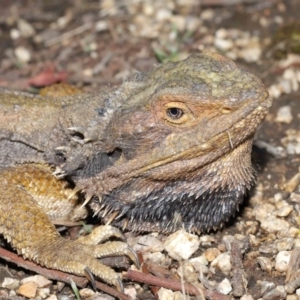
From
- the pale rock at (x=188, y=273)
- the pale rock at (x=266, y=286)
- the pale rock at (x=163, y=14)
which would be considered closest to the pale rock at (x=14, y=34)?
the pale rock at (x=163, y=14)

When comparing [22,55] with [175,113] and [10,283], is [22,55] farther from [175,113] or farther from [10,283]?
[175,113]

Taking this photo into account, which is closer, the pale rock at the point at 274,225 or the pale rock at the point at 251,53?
the pale rock at the point at 274,225

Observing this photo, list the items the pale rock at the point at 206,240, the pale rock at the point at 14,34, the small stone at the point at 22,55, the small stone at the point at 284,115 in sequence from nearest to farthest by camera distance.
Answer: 1. the pale rock at the point at 206,240
2. the small stone at the point at 284,115
3. the small stone at the point at 22,55
4. the pale rock at the point at 14,34

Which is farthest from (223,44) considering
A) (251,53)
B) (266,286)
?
(266,286)

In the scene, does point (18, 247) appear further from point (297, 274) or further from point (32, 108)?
point (297, 274)

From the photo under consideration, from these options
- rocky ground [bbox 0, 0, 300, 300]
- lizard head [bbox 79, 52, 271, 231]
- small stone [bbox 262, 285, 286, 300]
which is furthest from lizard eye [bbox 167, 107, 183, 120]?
small stone [bbox 262, 285, 286, 300]

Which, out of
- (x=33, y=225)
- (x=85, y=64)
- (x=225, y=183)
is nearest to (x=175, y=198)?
(x=225, y=183)

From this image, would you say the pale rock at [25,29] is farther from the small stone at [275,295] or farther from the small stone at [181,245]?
the small stone at [275,295]

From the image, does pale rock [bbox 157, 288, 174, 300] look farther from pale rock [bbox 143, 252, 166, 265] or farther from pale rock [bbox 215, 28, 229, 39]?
pale rock [bbox 215, 28, 229, 39]

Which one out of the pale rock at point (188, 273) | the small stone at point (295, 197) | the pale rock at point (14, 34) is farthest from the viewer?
the pale rock at point (14, 34)
